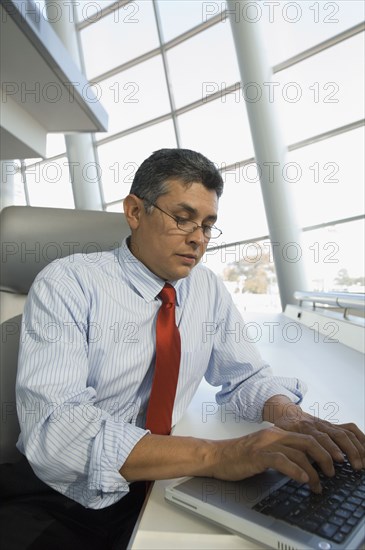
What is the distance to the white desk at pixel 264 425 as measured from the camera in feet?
1.83

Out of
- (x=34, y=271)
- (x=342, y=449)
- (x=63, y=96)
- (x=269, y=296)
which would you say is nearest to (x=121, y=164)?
(x=269, y=296)

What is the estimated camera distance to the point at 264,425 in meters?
0.99

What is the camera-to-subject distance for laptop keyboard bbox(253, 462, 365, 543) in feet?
1.74

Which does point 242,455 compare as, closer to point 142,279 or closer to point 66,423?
point 66,423

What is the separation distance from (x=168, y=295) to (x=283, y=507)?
63cm

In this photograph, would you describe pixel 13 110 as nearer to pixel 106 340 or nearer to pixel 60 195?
pixel 106 340

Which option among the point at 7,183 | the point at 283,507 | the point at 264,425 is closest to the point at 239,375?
the point at 264,425

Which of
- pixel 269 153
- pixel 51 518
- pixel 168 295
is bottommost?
pixel 51 518

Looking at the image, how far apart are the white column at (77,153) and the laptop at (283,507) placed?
5.69 meters

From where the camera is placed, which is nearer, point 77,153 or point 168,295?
point 168,295

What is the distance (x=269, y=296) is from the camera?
5023 mm

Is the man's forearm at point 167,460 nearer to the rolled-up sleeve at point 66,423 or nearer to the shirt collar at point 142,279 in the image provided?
the rolled-up sleeve at point 66,423

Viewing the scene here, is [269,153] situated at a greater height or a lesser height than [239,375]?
greater

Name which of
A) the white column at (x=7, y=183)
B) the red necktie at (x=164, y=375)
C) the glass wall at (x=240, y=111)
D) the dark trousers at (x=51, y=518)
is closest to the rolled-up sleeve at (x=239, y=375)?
the red necktie at (x=164, y=375)
